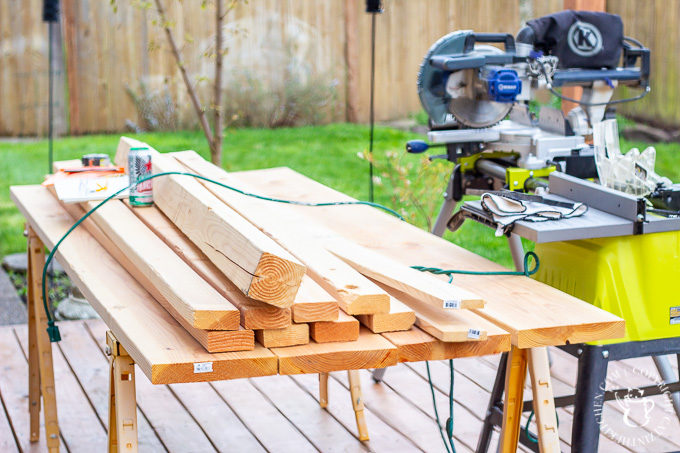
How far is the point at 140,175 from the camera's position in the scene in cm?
248

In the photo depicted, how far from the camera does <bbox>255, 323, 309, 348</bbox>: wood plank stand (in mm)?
1636

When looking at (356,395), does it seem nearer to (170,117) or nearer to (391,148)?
(391,148)

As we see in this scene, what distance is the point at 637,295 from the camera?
2.10 metres

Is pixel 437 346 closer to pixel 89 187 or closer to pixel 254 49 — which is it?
pixel 89 187

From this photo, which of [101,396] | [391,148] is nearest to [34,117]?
[391,148]

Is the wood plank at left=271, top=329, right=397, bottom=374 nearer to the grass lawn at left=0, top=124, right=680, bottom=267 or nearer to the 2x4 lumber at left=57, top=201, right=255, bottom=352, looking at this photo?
the 2x4 lumber at left=57, top=201, right=255, bottom=352

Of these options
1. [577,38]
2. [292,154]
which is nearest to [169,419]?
[577,38]

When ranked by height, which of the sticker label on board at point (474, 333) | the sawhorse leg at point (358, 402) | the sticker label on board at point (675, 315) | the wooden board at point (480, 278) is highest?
the wooden board at point (480, 278)

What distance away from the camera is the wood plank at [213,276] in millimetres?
1623

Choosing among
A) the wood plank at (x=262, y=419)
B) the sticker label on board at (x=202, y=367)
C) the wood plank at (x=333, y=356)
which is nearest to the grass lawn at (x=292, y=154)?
the wood plank at (x=262, y=419)

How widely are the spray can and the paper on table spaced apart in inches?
4.0

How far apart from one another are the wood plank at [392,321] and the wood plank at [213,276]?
6.4 inches

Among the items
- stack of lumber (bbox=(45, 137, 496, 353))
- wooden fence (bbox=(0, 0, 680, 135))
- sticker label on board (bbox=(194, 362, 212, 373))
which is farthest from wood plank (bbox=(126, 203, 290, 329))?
wooden fence (bbox=(0, 0, 680, 135))

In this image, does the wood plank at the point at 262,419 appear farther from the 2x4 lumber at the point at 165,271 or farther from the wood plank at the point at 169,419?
the 2x4 lumber at the point at 165,271
